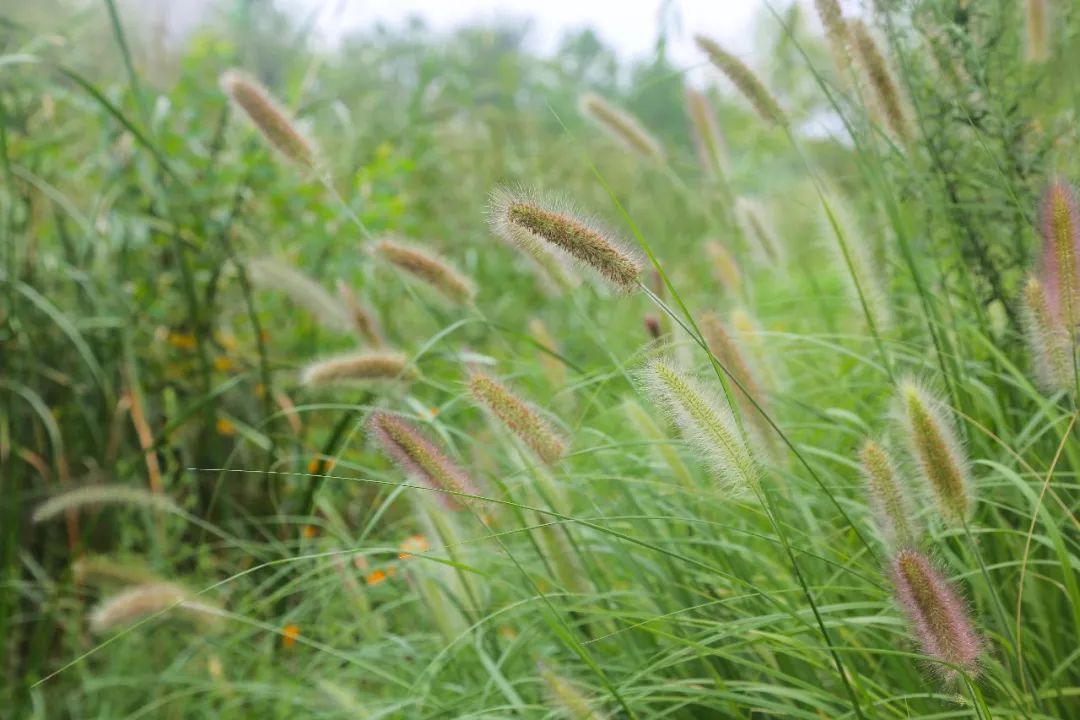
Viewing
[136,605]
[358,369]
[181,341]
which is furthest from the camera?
[181,341]

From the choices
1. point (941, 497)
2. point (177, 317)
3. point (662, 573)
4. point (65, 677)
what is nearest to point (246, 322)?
point (177, 317)

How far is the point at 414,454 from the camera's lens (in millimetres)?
1167

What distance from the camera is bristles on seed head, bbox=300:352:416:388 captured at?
4.97ft

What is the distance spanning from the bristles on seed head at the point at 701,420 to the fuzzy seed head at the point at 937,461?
0.16 metres

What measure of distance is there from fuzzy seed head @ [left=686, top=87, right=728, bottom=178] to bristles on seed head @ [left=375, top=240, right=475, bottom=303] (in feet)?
3.40

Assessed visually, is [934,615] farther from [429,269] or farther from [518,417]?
[429,269]

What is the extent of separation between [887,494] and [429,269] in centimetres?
76

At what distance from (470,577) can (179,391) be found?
6.30 feet

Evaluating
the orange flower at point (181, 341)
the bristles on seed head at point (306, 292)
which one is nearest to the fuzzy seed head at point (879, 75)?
the bristles on seed head at point (306, 292)

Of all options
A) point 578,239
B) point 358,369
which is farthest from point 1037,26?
point 358,369

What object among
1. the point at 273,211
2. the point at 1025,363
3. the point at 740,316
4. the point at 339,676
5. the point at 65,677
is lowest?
the point at 65,677

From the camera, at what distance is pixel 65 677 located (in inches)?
104

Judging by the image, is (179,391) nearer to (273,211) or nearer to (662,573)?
(273,211)

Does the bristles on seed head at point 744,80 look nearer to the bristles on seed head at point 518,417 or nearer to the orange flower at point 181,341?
the bristles on seed head at point 518,417
